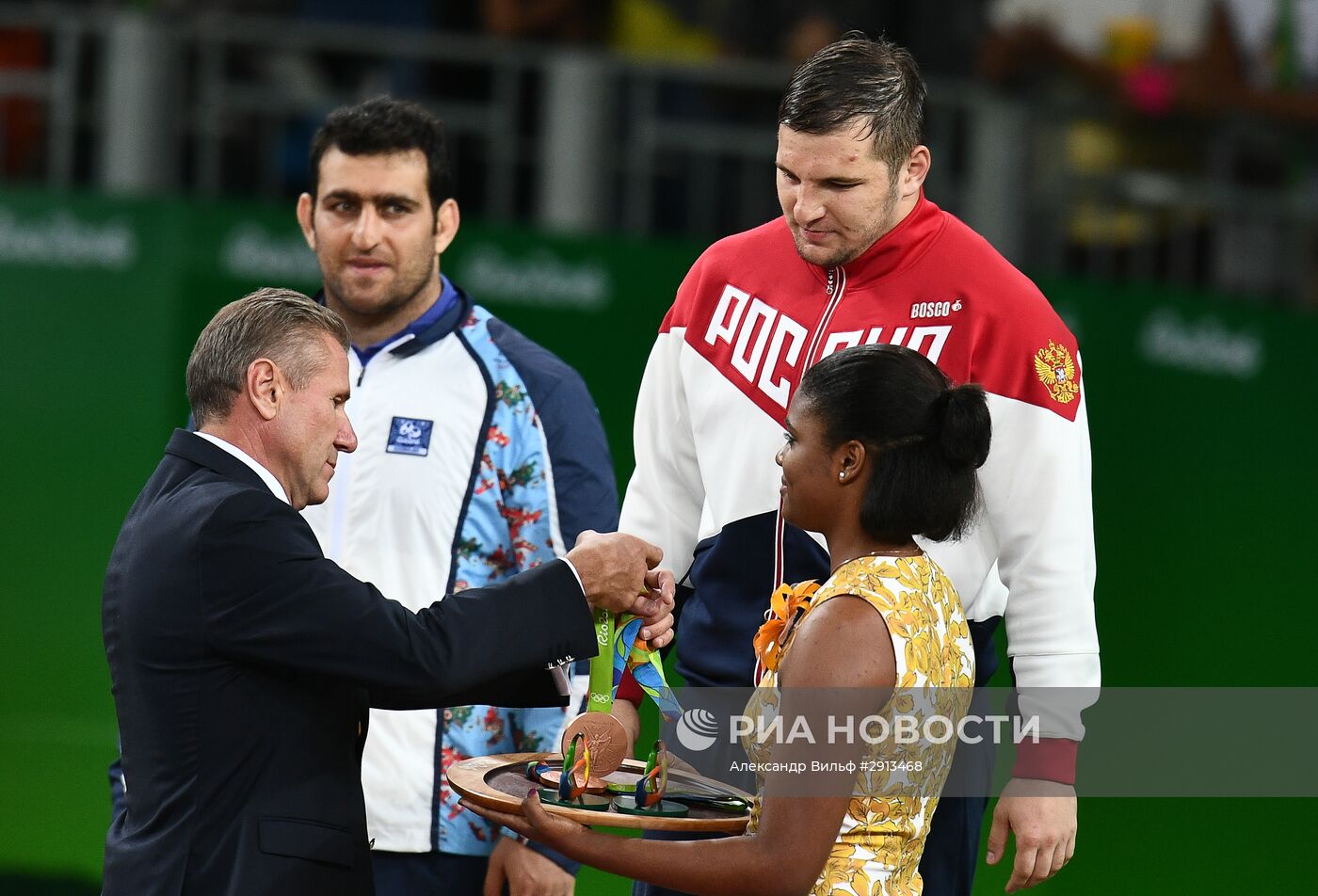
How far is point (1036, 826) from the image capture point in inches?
90.2

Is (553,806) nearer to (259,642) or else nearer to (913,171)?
(259,642)

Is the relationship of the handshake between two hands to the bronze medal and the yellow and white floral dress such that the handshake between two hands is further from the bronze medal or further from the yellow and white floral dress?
the yellow and white floral dress

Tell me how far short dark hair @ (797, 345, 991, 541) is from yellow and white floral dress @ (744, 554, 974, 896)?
51mm

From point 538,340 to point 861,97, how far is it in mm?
3122

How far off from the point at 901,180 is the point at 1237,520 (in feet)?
10.8

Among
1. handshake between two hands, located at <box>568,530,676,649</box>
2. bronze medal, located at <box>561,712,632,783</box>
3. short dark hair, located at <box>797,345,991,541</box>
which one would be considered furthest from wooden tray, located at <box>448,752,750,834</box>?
short dark hair, located at <box>797,345,991,541</box>

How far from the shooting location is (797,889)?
191cm

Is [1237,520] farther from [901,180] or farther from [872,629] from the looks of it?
[872,629]

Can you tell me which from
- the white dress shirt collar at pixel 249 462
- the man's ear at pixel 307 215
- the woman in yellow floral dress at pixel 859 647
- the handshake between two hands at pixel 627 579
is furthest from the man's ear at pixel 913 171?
the man's ear at pixel 307 215

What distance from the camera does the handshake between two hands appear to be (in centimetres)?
234

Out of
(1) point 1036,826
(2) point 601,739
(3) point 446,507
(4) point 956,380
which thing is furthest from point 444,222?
(1) point 1036,826

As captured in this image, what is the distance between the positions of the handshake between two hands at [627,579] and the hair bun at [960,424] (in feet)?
1.69

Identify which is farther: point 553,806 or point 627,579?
point 627,579

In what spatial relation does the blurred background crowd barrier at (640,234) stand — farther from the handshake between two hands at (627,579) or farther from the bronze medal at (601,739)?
the bronze medal at (601,739)
